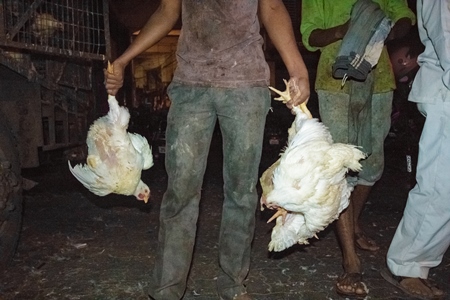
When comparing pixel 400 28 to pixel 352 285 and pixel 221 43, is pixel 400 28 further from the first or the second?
pixel 352 285

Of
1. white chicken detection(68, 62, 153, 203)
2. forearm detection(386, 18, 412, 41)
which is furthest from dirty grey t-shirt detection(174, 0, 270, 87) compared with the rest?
forearm detection(386, 18, 412, 41)

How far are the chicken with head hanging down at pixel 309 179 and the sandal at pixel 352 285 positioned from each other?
667 millimetres

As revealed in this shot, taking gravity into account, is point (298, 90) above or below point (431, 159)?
above

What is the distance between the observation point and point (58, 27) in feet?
16.5

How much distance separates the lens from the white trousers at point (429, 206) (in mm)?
3398

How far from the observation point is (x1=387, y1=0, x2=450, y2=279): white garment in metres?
3.34

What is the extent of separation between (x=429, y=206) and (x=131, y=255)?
2441 mm

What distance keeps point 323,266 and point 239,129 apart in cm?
166

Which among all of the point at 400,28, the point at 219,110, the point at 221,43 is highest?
the point at 400,28

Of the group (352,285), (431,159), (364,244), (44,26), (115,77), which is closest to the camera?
(115,77)

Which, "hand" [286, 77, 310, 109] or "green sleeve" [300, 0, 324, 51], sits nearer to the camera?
"hand" [286, 77, 310, 109]

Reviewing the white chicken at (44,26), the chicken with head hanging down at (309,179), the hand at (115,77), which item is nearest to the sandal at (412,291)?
the chicken with head hanging down at (309,179)

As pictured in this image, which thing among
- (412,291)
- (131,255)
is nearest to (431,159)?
(412,291)

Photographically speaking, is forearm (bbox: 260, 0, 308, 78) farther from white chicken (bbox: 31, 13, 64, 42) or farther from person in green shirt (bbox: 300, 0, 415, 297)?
white chicken (bbox: 31, 13, 64, 42)
